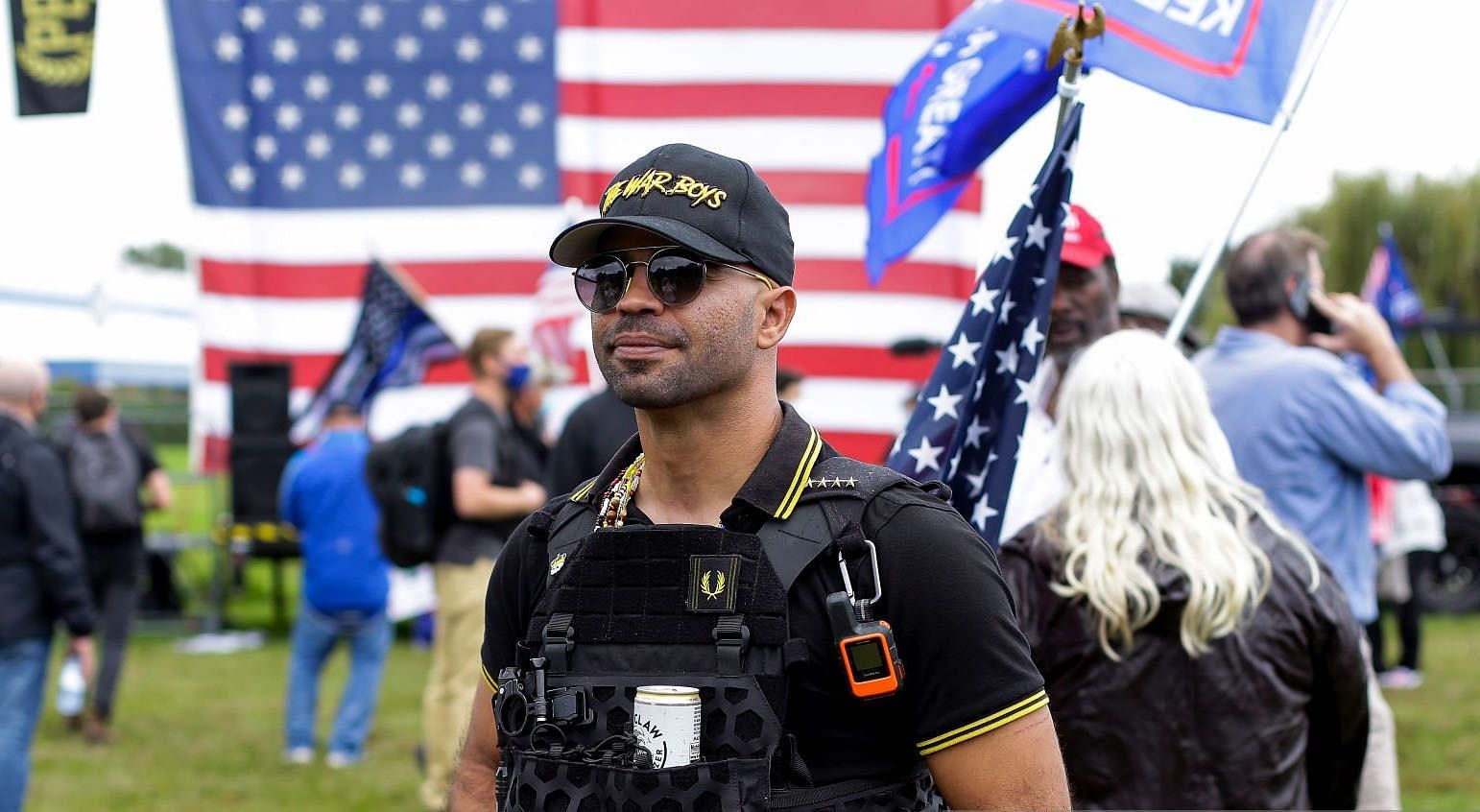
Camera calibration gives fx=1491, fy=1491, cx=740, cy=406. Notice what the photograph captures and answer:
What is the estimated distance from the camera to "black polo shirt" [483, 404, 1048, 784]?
6.31 ft

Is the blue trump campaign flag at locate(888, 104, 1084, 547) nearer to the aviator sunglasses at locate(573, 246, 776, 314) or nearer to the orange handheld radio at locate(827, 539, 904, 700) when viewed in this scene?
the aviator sunglasses at locate(573, 246, 776, 314)

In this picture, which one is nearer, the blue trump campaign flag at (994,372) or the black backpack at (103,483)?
the blue trump campaign flag at (994,372)

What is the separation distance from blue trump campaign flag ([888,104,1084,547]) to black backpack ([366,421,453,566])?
153 inches

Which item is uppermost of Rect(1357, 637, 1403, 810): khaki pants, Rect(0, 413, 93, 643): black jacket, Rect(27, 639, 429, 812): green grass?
Rect(1357, 637, 1403, 810): khaki pants

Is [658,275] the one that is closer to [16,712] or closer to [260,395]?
[16,712]

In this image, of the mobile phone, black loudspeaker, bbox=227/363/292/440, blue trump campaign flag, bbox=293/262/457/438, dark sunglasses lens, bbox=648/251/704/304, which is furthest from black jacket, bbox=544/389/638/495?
black loudspeaker, bbox=227/363/292/440

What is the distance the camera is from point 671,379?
208cm

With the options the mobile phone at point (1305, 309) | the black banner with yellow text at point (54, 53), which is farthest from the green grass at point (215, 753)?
the mobile phone at point (1305, 309)

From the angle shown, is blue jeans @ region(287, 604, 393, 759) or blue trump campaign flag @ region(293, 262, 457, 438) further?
blue trump campaign flag @ region(293, 262, 457, 438)

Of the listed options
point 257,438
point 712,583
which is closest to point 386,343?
point 257,438

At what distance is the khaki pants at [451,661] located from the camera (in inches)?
250

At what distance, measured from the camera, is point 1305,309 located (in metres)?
4.28

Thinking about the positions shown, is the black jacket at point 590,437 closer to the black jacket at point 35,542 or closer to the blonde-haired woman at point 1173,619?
the black jacket at point 35,542

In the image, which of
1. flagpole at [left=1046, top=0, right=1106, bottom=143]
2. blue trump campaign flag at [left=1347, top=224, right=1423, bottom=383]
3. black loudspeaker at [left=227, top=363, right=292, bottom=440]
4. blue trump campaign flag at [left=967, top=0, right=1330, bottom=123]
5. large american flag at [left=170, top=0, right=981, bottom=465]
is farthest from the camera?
blue trump campaign flag at [left=1347, top=224, right=1423, bottom=383]
